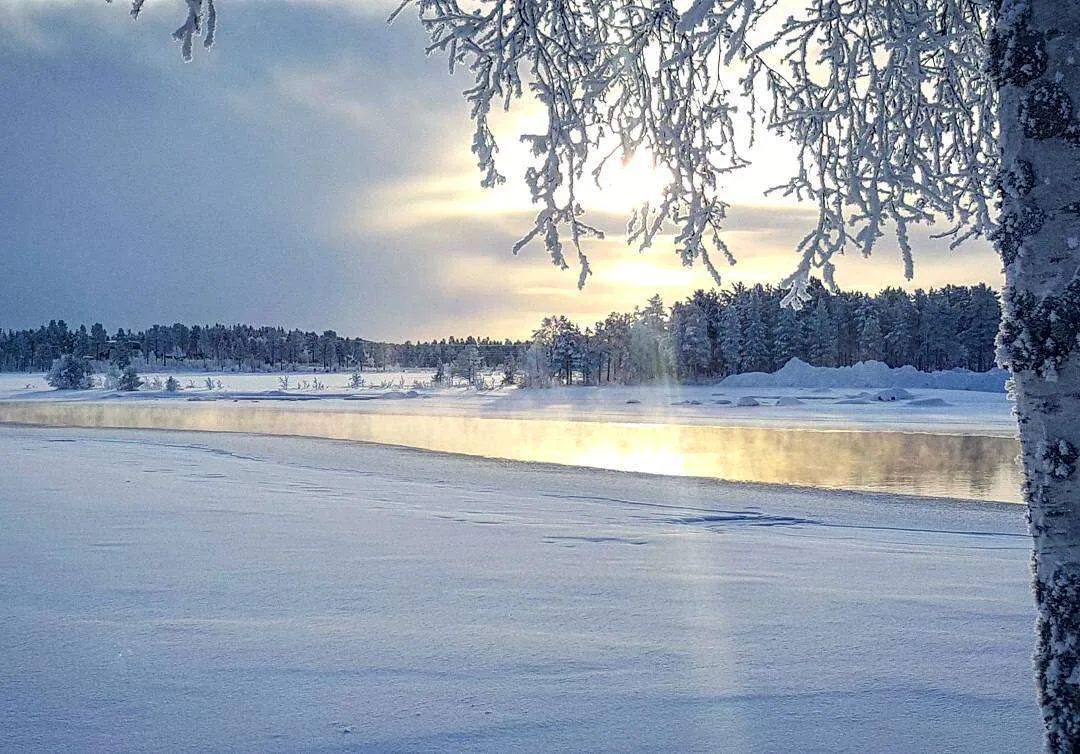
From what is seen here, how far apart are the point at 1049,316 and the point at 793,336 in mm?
90800

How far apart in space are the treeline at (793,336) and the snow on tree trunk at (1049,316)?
8402 centimetres

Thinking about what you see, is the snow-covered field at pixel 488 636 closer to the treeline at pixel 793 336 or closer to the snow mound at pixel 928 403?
the snow mound at pixel 928 403

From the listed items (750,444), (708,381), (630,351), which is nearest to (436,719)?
(750,444)

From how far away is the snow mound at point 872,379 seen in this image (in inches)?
2435

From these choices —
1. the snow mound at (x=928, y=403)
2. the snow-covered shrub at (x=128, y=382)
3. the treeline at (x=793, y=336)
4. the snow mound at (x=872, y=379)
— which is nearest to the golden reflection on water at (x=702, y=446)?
the snow mound at (x=928, y=403)

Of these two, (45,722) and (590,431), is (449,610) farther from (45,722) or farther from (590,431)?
(590,431)

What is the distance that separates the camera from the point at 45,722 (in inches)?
101

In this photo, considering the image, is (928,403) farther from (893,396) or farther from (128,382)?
(128,382)

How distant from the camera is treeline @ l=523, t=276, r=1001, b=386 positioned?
290 feet

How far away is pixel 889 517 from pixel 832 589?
6.45 meters

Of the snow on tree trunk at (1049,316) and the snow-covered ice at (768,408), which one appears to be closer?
the snow on tree trunk at (1049,316)

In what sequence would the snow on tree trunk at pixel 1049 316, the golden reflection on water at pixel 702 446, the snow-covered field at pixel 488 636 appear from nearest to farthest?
the snow on tree trunk at pixel 1049 316 < the snow-covered field at pixel 488 636 < the golden reflection on water at pixel 702 446

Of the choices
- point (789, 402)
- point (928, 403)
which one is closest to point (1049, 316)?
point (928, 403)

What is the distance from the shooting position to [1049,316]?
1962mm
